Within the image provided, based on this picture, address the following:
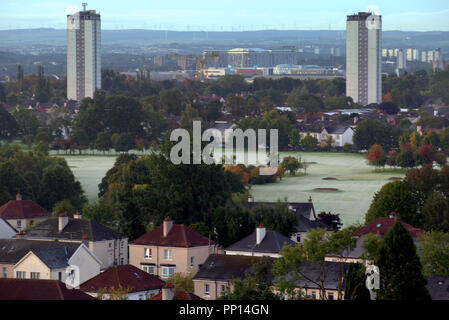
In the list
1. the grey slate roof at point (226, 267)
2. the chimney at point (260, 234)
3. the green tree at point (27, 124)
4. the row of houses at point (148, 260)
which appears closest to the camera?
the row of houses at point (148, 260)

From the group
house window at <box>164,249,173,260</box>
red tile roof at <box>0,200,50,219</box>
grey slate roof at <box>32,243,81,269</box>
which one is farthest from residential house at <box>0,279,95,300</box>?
red tile roof at <box>0,200,50,219</box>

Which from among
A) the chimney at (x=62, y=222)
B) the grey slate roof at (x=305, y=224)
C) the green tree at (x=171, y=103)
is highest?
the chimney at (x=62, y=222)

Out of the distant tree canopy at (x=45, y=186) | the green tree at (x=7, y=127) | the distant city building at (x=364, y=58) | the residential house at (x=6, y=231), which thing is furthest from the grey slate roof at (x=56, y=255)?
the distant city building at (x=364, y=58)

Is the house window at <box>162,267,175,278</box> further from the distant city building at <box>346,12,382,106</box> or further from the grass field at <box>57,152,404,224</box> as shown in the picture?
the distant city building at <box>346,12,382,106</box>

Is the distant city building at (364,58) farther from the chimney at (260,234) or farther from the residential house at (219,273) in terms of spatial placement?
the residential house at (219,273)

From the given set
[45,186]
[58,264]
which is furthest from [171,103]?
[58,264]

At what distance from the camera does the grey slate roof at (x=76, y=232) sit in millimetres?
28891

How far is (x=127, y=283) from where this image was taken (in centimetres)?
2302

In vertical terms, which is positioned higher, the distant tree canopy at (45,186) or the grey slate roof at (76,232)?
the grey slate roof at (76,232)

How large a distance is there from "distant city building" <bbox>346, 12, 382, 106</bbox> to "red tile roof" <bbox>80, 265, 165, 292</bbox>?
104442mm

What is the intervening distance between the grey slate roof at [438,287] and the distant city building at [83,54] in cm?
10608

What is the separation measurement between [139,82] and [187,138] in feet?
287

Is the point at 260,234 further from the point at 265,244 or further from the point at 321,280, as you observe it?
the point at 321,280
